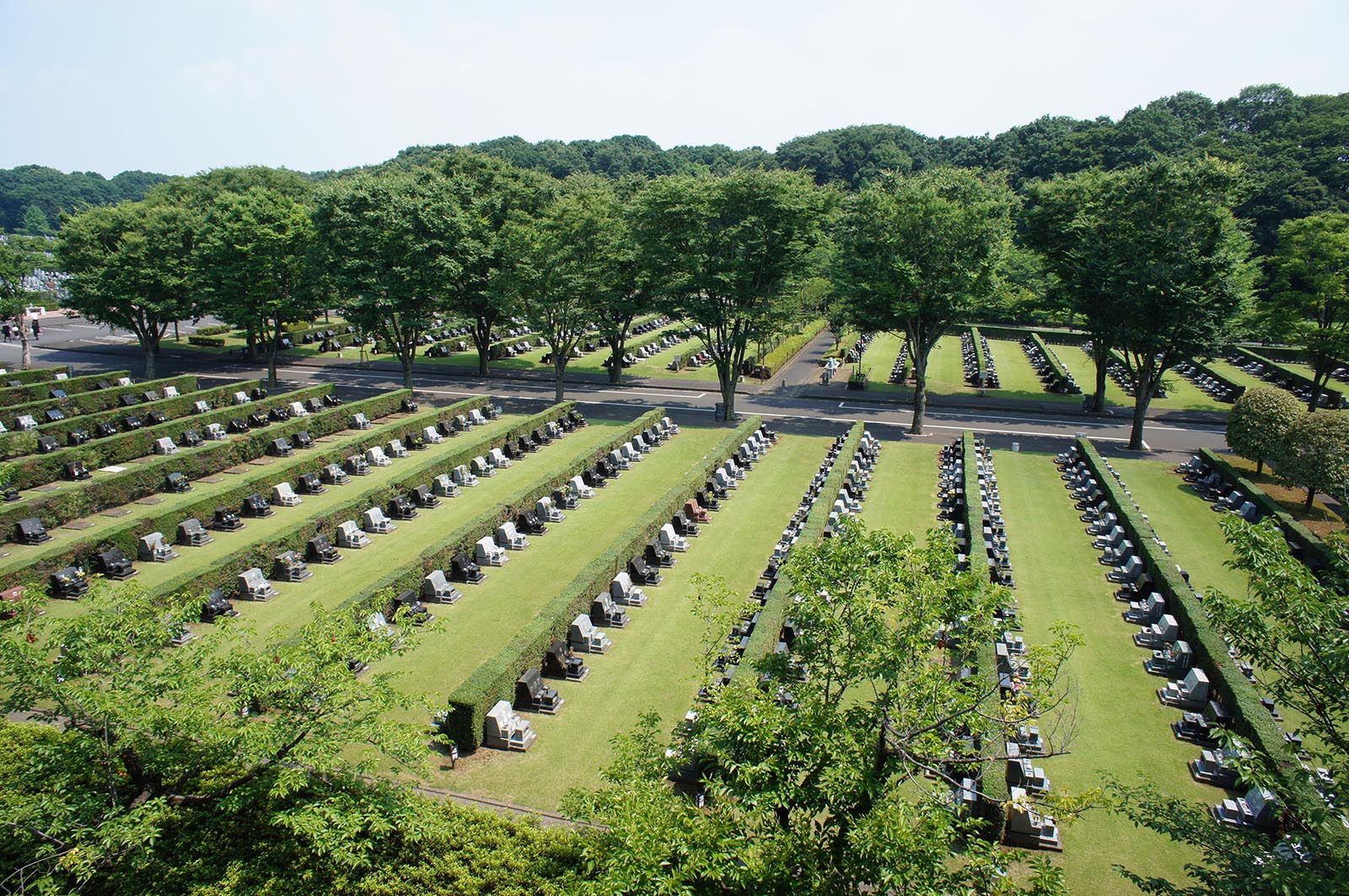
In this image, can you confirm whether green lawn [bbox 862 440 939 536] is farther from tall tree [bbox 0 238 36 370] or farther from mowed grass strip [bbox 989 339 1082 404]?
tall tree [bbox 0 238 36 370]

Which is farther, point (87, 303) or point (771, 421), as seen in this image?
point (87, 303)

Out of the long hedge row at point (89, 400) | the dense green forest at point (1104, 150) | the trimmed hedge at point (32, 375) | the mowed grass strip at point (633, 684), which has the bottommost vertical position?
the mowed grass strip at point (633, 684)

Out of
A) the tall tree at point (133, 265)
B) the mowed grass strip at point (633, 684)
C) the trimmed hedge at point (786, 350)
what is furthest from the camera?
the trimmed hedge at point (786, 350)

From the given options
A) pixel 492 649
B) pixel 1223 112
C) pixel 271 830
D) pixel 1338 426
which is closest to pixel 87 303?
pixel 492 649

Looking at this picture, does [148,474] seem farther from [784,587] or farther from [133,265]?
[133,265]

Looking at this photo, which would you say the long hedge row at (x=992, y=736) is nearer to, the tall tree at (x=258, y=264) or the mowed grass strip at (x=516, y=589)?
the mowed grass strip at (x=516, y=589)

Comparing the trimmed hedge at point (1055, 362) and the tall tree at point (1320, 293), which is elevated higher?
the tall tree at point (1320, 293)

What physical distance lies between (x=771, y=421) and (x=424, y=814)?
36411mm

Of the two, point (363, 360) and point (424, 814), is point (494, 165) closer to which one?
point (363, 360)

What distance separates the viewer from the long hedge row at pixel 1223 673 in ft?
38.1

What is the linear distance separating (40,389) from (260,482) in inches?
887

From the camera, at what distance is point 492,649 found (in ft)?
67.2

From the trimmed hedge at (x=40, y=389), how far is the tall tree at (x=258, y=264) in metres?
7.92

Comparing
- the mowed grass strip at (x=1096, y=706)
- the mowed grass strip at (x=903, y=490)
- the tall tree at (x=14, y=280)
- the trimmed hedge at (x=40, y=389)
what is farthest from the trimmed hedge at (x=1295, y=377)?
the tall tree at (x=14, y=280)
